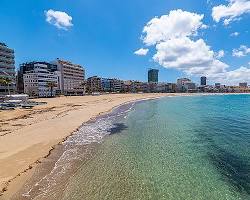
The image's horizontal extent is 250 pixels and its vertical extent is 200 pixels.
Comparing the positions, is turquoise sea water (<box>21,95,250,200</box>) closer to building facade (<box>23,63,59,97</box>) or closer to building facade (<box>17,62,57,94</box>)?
building facade (<box>23,63,59,97</box>)

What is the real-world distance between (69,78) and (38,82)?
47.0m

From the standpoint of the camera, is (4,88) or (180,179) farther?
(4,88)

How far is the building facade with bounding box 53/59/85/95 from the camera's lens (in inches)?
6738

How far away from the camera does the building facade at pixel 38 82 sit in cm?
13538

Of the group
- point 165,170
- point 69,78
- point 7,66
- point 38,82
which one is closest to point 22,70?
point 38,82

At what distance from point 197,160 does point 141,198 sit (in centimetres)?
804

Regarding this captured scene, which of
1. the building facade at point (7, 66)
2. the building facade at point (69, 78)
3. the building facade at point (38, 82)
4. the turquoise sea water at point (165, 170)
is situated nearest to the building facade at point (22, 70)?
the building facade at point (38, 82)

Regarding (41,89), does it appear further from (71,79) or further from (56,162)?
(56,162)

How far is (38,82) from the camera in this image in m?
136

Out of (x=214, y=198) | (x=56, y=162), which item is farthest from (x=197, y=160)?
(x=56, y=162)

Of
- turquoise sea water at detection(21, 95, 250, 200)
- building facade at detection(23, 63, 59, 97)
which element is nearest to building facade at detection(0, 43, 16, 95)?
building facade at detection(23, 63, 59, 97)

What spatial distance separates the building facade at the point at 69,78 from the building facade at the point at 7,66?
176 feet

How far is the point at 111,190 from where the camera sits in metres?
13.9

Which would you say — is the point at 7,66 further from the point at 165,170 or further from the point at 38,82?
the point at 165,170
